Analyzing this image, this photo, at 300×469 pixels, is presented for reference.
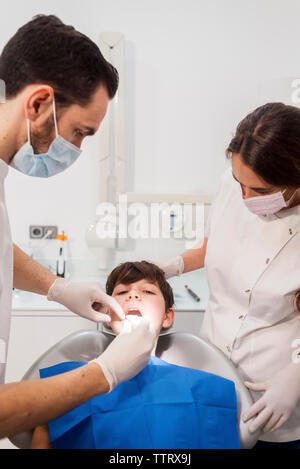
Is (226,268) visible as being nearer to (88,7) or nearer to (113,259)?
(113,259)

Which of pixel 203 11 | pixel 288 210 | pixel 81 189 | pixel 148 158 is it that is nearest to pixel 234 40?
pixel 203 11

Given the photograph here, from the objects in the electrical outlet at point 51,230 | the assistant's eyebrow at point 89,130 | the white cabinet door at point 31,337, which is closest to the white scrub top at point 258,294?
the assistant's eyebrow at point 89,130

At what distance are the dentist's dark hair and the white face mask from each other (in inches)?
2.0

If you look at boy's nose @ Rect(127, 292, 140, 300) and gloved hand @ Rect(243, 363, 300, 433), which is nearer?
gloved hand @ Rect(243, 363, 300, 433)

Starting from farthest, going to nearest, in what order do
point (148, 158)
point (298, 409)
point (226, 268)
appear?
1. point (148, 158)
2. point (226, 268)
3. point (298, 409)

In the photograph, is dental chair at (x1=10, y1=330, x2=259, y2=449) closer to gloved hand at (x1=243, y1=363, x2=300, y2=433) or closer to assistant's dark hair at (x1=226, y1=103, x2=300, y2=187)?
gloved hand at (x1=243, y1=363, x2=300, y2=433)

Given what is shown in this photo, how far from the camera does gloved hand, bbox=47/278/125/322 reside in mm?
1163

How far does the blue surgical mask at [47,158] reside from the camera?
871mm

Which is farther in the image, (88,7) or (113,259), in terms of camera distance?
(113,259)

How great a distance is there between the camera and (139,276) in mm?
1311

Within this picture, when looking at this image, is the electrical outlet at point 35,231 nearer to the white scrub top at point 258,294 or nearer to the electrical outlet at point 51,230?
the electrical outlet at point 51,230

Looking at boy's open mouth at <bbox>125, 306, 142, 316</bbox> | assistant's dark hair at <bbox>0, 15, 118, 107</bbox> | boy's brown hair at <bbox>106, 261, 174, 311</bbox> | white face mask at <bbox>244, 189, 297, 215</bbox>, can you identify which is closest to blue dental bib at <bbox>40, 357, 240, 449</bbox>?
boy's open mouth at <bbox>125, 306, 142, 316</bbox>

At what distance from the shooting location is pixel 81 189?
215cm

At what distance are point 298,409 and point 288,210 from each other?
627mm
